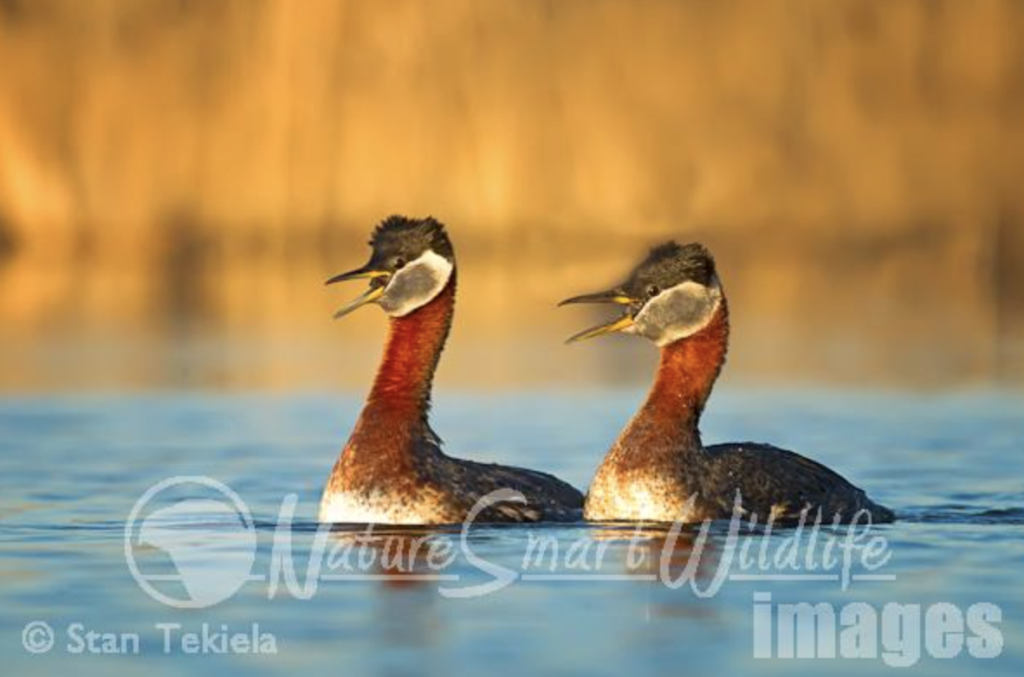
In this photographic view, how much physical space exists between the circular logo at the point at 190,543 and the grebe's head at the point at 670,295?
7.16 feet

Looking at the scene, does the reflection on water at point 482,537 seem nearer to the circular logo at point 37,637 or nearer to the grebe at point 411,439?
the circular logo at point 37,637

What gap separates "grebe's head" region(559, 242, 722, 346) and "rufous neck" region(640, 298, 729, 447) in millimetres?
64

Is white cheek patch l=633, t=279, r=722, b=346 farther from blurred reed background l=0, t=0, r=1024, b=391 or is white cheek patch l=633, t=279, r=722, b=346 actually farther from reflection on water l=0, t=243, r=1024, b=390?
blurred reed background l=0, t=0, r=1024, b=391

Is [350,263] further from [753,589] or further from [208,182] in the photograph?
[753,589]

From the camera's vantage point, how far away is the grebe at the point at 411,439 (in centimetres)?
1277

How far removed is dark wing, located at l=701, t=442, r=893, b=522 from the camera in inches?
508

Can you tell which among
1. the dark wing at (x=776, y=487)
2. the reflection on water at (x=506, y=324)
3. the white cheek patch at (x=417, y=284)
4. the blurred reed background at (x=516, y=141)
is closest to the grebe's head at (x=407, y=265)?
the white cheek patch at (x=417, y=284)

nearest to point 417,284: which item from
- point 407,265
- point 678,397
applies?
point 407,265

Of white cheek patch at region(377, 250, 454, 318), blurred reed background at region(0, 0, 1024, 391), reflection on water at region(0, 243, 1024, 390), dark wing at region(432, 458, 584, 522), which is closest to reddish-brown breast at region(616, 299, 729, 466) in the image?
dark wing at region(432, 458, 584, 522)

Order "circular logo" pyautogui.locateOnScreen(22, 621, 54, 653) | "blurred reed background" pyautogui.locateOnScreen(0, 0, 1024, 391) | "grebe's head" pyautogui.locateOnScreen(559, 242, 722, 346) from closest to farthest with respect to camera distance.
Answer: "circular logo" pyautogui.locateOnScreen(22, 621, 54, 653)
"grebe's head" pyautogui.locateOnScreen(559, 242, 722, 346)
"blurred reed background" pyautogui.locateOnScreen(0, 0, 1024, 391)

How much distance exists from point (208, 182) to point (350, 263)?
4457mm

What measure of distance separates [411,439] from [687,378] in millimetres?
1477

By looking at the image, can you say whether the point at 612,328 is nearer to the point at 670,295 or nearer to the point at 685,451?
the point at 670,295

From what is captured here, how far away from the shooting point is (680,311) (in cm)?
1334
